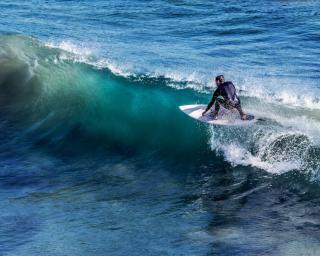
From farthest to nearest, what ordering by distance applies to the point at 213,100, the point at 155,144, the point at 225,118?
the point at 155,144, the point at 225,118, the point at 213,100

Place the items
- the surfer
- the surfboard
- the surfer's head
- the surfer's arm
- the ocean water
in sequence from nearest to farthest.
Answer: the ocean water < the surfer's head < the surfer < the surfer's arm < the surfboard

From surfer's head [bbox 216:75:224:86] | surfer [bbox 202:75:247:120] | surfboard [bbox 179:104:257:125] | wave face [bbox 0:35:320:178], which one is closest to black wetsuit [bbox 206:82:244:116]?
surfer [bbox 202:75:247:120]

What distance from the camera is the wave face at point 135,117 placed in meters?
19.4

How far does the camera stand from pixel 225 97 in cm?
1930

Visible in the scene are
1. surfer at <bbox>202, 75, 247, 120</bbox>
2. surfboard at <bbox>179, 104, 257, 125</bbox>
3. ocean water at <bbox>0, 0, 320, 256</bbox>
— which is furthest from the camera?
surfboard at <bbox>179, 104, 257, 125</bbox>

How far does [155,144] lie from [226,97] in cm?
328

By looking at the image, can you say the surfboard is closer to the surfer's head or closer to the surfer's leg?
the surfer's leg

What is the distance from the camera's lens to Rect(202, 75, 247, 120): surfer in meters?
19.1

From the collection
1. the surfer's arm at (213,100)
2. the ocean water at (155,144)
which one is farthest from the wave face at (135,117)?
the surfer's arm at (213,100)

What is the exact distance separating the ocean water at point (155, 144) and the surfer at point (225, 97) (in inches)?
39.3

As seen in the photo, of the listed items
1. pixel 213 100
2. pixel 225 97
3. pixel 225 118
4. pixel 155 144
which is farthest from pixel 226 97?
pixel 155 144

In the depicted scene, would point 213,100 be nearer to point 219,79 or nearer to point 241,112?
point 219,79

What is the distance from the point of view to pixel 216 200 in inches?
675

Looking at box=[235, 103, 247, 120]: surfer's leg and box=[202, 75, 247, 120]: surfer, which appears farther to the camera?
box=[235, 103, 247, 120]: surfer's leg
